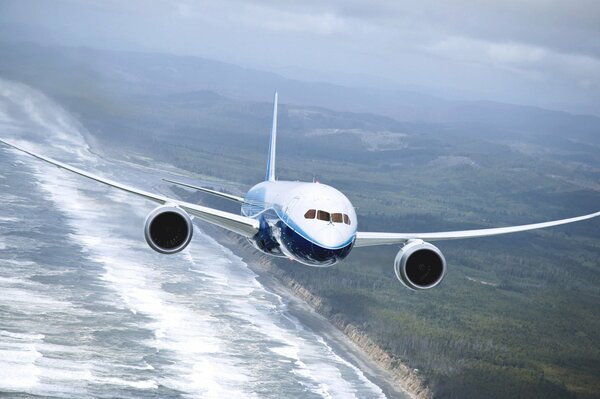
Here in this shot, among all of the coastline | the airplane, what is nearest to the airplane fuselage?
the airplane

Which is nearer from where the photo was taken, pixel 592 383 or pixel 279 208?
pixel 279 208

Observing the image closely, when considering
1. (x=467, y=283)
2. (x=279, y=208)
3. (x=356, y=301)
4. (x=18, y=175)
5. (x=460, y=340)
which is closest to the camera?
(x=279, y=208)

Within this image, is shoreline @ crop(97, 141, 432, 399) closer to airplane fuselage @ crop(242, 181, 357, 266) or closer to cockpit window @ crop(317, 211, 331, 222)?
airplane fuselage @ crop(242, 181, 357, 266)

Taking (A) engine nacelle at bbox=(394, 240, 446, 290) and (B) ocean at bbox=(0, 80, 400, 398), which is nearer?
(A) engine nacelle at bbox=(394, 240, 446, 290)

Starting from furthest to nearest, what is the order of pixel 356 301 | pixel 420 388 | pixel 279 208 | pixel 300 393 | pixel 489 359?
pixel 356 301 → pixel 489 359 → pixel 420 388 → pixel 300 393 → pixel 279 208

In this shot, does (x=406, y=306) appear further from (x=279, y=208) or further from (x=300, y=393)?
(x=279, y=208)

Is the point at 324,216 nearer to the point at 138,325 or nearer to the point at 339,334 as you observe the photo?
the point at 138,325

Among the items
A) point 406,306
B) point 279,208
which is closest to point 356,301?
point 406,306

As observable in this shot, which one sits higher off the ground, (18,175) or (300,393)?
(18,175)
